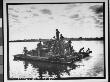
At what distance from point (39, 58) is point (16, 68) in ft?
0.84

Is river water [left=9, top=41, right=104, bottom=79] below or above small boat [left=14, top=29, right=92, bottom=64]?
below

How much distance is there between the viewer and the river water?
78.7 inches

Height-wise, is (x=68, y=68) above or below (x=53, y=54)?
below

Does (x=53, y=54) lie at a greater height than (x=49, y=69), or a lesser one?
greater

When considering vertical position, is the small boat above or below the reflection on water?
above

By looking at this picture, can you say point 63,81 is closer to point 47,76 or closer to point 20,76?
point 47,76

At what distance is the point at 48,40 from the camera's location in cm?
201

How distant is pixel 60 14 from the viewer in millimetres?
2014

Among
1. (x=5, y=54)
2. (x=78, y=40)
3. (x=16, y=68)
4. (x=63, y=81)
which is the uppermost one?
(x=78, y=40)

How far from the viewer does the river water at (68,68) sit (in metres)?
2.00

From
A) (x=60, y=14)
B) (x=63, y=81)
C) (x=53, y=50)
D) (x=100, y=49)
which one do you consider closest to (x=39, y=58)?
(x=53, y=50)

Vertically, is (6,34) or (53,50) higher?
(6,34)

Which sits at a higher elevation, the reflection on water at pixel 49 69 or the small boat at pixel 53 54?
the small boat at pixel 53 54

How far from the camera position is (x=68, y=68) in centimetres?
200
